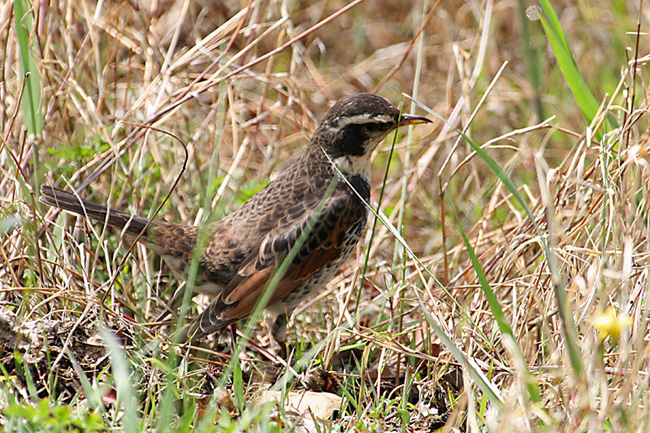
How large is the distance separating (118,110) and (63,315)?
2.27 metres

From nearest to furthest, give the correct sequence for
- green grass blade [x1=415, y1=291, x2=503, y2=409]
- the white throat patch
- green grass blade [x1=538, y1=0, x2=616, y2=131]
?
green grass blade [x1=415, y1=291, x2=503, y2=409], green grass blade [x1=538, y1=0, x2=616, y2=131], the white throat patch

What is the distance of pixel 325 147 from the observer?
4633 mm

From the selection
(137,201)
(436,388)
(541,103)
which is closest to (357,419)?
(436,388)

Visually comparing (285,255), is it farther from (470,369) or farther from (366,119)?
(470,369)

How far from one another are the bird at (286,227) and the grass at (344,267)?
0.22 meters

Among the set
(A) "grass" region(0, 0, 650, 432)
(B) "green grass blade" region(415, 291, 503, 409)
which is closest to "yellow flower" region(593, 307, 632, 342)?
(A) "grass" region(0, 0, 650, 432)

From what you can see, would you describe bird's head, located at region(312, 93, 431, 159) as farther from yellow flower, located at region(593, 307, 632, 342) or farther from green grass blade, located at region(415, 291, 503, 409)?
yellow flower, located at region(593, 307, 632, 342)

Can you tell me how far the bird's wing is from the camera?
160 inches

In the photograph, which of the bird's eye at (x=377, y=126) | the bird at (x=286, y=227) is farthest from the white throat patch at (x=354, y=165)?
the bird's eye at (x=377, y=126)

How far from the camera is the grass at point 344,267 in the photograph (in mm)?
2910

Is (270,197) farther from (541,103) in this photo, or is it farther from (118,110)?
(541,103)

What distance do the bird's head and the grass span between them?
0.26 m

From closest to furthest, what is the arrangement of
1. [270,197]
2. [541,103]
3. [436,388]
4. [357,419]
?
[357,419] → [436,388] → [270,197] → [541,103]

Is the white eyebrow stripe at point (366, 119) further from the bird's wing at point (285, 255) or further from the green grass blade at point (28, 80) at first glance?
the green grass blade at point (28, 80)
